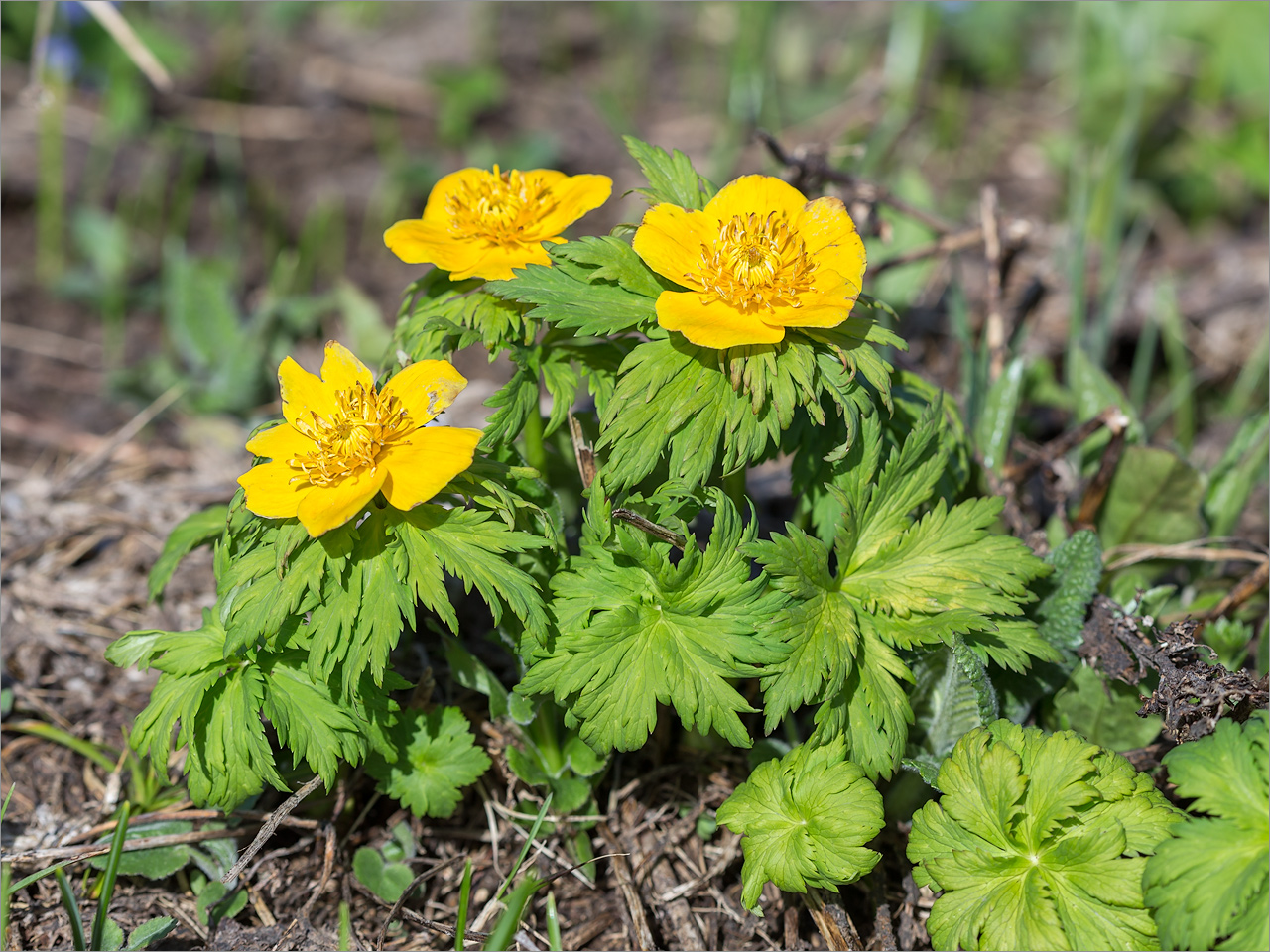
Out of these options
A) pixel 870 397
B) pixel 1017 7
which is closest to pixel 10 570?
pixel 870 397

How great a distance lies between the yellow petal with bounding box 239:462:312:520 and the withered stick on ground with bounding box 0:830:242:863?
88 centimetres

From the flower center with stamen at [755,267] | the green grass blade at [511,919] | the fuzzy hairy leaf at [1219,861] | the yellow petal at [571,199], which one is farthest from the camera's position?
the yellow petal at [571,199]

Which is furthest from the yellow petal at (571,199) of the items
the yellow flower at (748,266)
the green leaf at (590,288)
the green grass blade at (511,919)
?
the green grass blade at (511,919)

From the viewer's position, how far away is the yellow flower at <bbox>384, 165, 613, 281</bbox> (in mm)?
1959

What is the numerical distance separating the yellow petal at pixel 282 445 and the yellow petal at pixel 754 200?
0.87 metres

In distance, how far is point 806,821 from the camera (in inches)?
73.5

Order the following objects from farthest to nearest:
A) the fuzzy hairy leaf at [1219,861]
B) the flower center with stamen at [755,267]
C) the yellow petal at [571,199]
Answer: the yellow petal at [571,199], the flower center with stamen at [755,267], the fuzzy hairy leaf at [1219,861]

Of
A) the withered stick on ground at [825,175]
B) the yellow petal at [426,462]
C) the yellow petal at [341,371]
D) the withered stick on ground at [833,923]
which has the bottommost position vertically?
the withered stick on ground at [833,923]

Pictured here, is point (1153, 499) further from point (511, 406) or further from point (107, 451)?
point (107, 451)

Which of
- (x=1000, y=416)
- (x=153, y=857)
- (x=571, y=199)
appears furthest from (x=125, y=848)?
A: (x=1000, y=416)

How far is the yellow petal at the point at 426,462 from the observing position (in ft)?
5.69

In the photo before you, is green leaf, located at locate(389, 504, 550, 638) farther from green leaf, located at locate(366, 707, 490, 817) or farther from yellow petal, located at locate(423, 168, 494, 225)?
yellow petal, located at locate(423, 168, 494, 225)

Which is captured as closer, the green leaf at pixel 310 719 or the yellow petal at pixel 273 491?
the yellow petal at pixel 273 491

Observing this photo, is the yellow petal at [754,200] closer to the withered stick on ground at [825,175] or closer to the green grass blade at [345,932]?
the withered stick on ground at [825,175]
